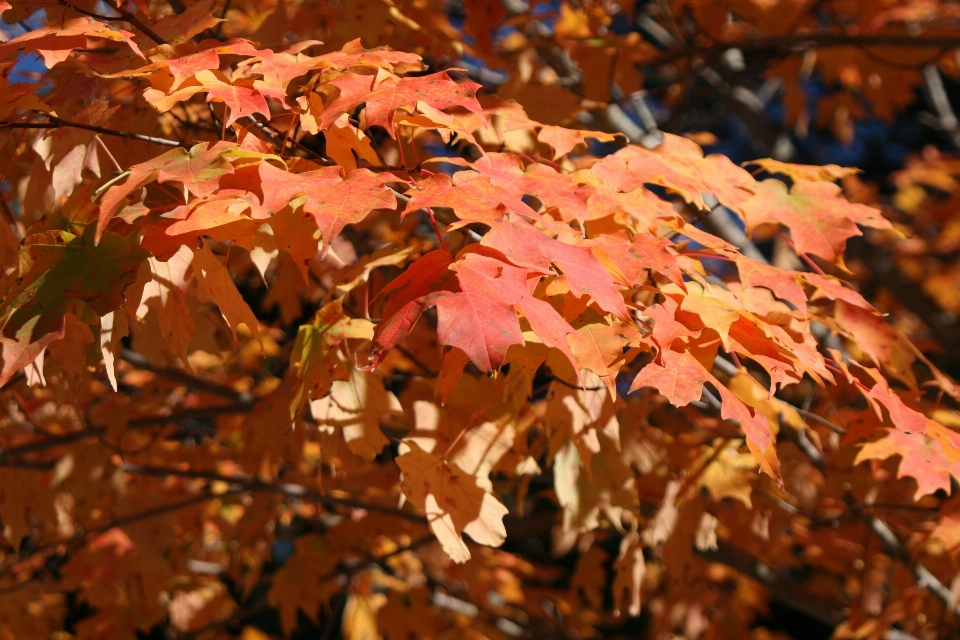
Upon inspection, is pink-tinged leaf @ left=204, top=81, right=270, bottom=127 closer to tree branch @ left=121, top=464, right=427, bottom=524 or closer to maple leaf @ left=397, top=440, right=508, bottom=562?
maple leaf @ left=397, top=440, right=508, bottom=562

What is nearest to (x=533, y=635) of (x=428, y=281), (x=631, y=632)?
(x=428, y=281)

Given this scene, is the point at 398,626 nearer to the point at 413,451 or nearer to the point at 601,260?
the point at 413,451

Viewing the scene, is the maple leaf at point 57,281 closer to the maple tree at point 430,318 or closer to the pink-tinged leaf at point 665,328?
the maple tree at point 430,318

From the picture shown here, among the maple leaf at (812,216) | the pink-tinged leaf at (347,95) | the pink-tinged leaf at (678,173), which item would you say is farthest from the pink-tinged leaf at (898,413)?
the pink-tinged leaf at (347,95)

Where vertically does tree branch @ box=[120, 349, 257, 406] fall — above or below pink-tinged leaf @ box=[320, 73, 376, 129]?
below

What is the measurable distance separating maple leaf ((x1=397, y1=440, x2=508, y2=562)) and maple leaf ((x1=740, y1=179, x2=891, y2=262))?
664mm

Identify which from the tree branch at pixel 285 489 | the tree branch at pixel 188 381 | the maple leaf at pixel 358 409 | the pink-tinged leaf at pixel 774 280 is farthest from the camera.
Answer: the tree branch at pixel 188 381

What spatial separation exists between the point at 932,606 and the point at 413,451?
162 cm

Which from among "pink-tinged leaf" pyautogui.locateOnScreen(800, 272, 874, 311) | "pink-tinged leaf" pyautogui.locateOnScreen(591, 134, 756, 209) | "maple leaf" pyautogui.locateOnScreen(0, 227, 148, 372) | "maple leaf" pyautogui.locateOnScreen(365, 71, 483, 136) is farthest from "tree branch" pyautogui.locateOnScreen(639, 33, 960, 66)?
"maple leaf" pyautogui.locateOnScreen(0, 227, 148, 372)

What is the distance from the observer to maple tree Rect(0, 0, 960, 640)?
1.08m

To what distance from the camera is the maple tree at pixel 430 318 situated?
3.53 ft

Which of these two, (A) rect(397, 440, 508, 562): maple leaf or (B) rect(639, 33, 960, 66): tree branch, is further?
(B) rect(639, 33, 960, 66): tree branch

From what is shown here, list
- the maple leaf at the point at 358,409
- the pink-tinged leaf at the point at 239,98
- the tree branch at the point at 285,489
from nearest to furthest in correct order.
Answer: the pink-tinged leaf at the point at 239,98 < the maple leaf at the point at 358,409 < the tree branch at the point at 285,489

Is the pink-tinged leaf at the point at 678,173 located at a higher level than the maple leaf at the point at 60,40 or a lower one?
lower
